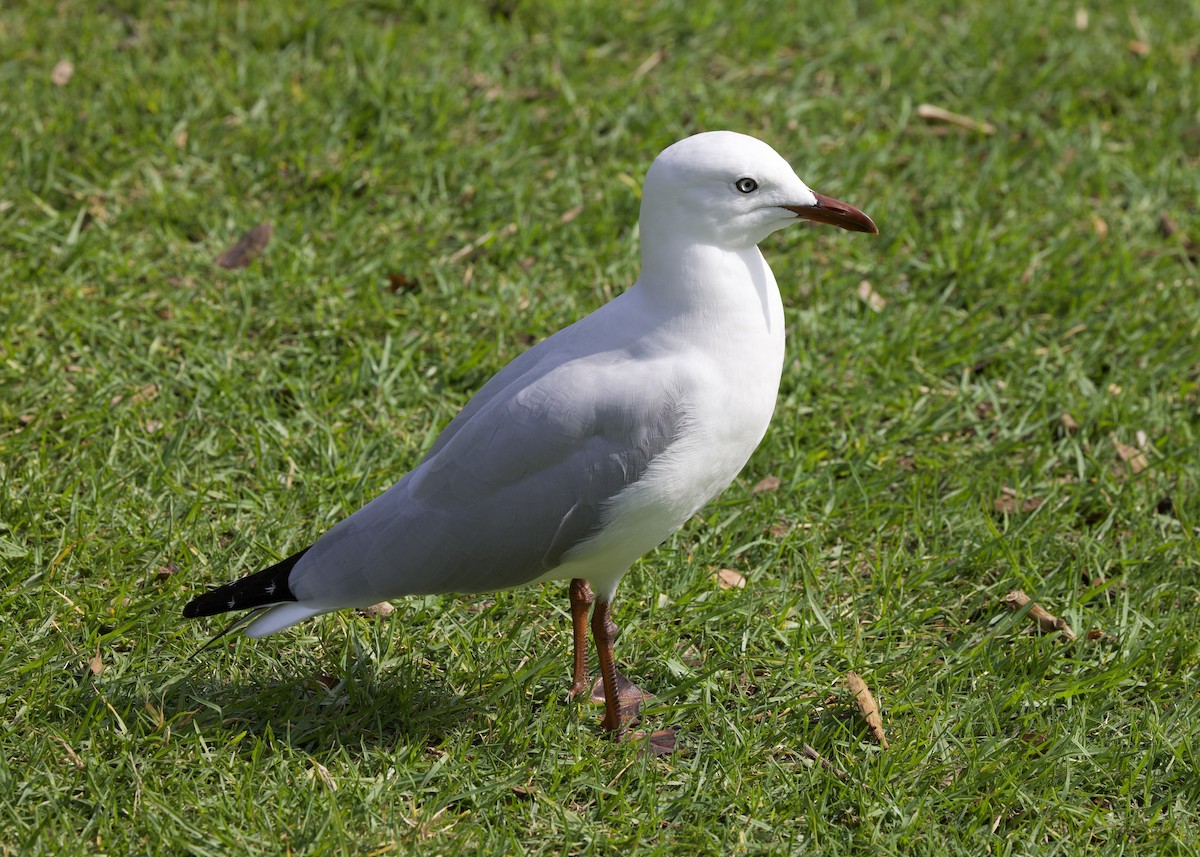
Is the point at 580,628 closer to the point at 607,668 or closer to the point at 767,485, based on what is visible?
the point at 607,668

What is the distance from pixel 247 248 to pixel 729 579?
7.45 ft

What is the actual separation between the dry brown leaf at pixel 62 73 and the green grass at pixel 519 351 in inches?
3.0

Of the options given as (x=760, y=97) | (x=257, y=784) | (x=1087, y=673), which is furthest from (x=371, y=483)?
(x=760, y=97)

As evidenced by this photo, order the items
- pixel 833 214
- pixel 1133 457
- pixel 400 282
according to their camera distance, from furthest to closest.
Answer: pixel 400 282 < pixel 1133 457 < pixel 833 214

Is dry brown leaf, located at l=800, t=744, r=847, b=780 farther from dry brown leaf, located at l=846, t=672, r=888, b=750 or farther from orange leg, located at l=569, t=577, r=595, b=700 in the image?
orange leg, located at l=569, t=577, r=595, b=700

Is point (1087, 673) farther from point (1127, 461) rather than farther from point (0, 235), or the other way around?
point (0, 235)

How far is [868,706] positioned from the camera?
3.39 m

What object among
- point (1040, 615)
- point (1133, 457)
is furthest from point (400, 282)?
point (1133, 457)

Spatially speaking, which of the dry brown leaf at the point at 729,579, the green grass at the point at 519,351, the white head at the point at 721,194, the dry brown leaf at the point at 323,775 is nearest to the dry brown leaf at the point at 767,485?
the green grass at the point at 519,351

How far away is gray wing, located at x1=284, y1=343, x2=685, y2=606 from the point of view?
291 centimetres

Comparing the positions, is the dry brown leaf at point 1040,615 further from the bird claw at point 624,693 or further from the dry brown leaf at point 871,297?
the dry brown leaf at point 871,297

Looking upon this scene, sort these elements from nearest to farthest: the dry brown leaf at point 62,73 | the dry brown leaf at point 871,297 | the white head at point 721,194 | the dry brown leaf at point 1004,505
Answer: the white head at point 721,194, the dry brown leaf at point 1004,505, the dry brown leaf at point 871,297, the dry brown leaf at point 62,73

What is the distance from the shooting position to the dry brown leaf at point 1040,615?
3.69 m

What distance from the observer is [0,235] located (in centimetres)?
478
